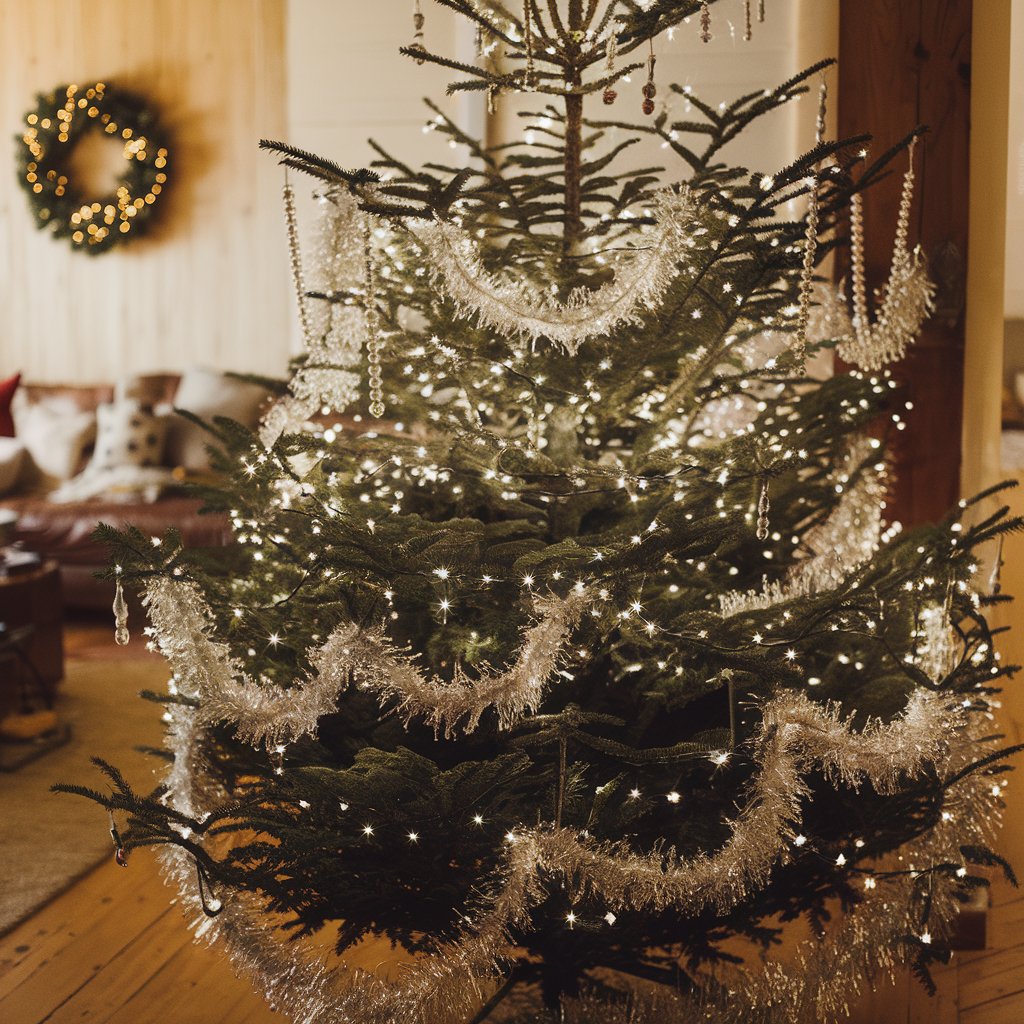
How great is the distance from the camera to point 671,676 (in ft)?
5.14

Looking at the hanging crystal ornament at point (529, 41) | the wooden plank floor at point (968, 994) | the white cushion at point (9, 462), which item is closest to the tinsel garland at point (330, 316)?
the hanging crystal ornament at point (529, 41)

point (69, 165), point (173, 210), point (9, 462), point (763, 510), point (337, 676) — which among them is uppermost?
point (69, 165)

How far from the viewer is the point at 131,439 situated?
4672 mm

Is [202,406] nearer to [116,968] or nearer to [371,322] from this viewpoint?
[116,968]

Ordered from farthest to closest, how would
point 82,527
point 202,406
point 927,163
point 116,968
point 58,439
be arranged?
point 58,439 → point 202,406 → point 82,527 → point 927,163 → point 116,968

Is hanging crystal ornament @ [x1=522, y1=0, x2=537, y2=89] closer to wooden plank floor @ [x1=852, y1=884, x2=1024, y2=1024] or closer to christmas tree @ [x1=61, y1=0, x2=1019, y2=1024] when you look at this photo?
christmas tree @ [x1=61, y1=0, x2=1019, y2=1024]

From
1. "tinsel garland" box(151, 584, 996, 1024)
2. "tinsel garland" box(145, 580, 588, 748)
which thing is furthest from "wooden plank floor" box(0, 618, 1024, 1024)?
"tinsel garland" box(145, 580, 588, 748)

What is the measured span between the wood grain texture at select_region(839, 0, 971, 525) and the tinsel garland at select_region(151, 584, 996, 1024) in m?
0.97

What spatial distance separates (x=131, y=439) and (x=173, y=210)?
1.24m

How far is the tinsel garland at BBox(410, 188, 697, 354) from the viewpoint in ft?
4.87

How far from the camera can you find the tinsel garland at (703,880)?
1431 millimetres

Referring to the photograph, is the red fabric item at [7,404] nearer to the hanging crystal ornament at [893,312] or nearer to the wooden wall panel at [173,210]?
the wooden wall panel at [173,210]

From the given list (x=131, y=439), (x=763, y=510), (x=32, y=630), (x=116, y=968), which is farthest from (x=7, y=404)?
(x=763, y=510)

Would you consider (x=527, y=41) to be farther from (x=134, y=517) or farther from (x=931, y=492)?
(x=134, y=517)
